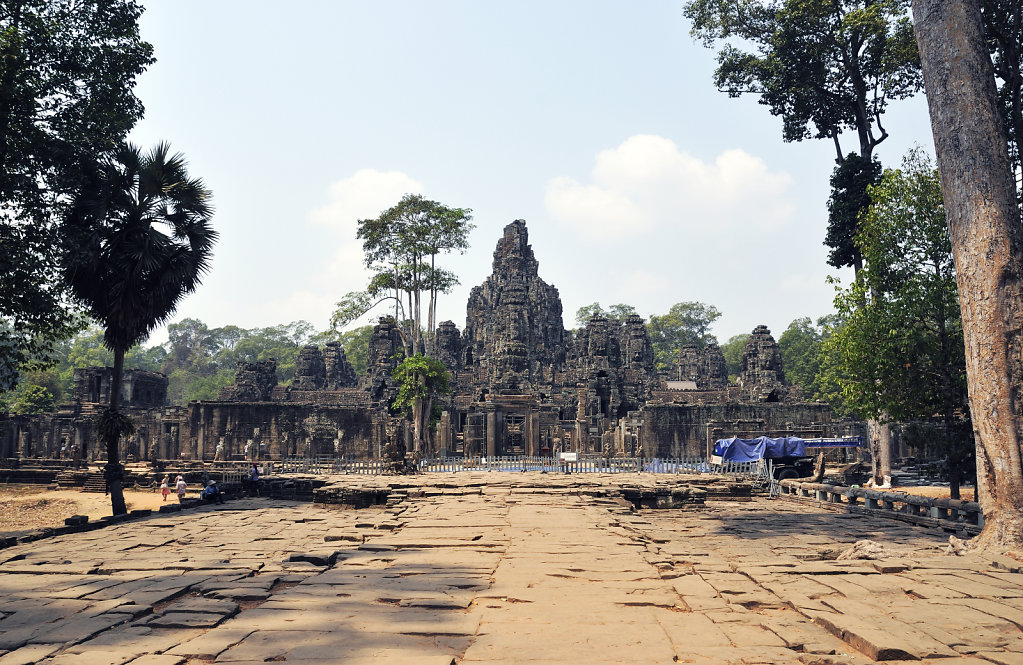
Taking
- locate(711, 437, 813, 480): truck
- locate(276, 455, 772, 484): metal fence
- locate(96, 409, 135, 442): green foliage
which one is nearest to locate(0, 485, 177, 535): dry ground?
locate(96, 409, 135, 442): green foliage

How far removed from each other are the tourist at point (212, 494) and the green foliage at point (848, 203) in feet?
66.6

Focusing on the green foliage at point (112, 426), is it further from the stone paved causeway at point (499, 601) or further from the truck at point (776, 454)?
the truck at point (776, 454)

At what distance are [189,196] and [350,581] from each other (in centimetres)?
1380

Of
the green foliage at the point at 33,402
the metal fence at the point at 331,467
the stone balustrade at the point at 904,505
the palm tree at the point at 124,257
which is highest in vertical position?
the palm tree at the point at 124,257

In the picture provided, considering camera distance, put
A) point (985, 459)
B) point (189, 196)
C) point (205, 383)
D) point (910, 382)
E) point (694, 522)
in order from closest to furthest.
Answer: point (985, 459)
point (694, 522)
point (910, 382)
point (189, 196)
point (205, 383)

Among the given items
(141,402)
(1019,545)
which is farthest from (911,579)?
(141,402)

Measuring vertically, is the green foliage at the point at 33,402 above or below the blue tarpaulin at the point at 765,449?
above

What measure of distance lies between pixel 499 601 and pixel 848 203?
20.0m

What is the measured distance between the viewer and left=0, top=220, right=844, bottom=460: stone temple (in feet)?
99.1

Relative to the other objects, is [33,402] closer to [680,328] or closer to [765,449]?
[765,449]

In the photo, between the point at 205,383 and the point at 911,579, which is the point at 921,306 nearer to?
the point at 911,579

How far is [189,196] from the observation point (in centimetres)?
1706

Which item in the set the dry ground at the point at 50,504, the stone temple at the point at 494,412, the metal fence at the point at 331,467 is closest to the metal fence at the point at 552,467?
the metal fence at the point at 331,467

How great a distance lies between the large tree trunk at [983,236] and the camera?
910 cm
